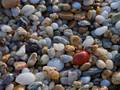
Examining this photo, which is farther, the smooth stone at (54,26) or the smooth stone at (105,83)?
the smooth stone at (54,26)

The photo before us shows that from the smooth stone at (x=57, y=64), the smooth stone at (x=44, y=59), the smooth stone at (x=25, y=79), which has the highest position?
the smooth stone at (x=44, y=59)

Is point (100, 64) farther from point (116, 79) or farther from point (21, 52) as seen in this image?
point (21, 52)

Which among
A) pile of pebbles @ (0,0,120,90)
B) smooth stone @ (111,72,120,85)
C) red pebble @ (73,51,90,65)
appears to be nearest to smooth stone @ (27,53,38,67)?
pile of pebbles @ (0,0,120,90)

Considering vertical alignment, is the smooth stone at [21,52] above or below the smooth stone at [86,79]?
above

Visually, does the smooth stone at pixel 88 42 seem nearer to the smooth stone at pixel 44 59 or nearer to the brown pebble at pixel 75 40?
the brown pebble at pixel 75 40

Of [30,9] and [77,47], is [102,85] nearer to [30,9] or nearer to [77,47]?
[77,47]

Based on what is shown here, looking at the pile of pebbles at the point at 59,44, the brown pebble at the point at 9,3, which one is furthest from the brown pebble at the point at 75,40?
the brown pebble at the point at 9,3

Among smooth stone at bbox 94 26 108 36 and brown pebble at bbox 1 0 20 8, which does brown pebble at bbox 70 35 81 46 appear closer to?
smooth stone at bbox 94 26 108 36

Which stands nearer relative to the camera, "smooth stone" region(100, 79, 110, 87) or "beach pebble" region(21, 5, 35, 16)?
"smooth stone" region(100, 79, 110, 87)

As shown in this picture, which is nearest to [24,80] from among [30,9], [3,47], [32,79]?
[32,79]
